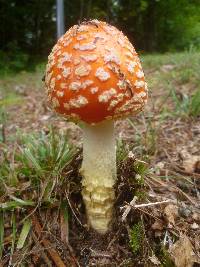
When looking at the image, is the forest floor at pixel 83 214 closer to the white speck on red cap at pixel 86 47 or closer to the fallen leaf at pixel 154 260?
the fallen leaf at pixel 154 260

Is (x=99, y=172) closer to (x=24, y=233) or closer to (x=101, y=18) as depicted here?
(x=24, y=233)

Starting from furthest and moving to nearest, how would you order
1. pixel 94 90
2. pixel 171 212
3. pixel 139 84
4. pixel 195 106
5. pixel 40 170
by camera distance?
pixel 195 106 → pixel 40 170 → pixel 171 212 → pixel 139 84 → pixel 94 90

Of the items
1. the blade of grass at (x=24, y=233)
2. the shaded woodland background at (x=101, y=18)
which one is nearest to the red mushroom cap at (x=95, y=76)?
the blade of grass at (x=24, y=233)

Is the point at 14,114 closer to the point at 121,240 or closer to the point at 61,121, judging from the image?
the point at 61,121

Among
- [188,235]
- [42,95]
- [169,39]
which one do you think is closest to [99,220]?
[188,235]

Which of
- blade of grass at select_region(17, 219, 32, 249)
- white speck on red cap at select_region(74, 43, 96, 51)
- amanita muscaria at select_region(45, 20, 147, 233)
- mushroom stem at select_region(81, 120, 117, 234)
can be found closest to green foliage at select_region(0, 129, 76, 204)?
blade of grass at select_region(17, 219, 32, 249)

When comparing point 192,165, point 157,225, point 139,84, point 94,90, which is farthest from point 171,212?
→ point 94,90

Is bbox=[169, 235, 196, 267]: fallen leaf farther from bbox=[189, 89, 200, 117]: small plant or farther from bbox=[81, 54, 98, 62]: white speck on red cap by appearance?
bbox=[189, 89, 200, 117]: small plant
